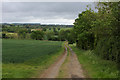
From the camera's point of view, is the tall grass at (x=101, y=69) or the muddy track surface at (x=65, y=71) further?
the muddy track surface at (x=65, y=71)

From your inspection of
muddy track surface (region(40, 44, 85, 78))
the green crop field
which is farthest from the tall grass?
the green crop field

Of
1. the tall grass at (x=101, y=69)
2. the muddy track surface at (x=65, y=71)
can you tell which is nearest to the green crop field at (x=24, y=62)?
the muddy track surface at (x=65, y=71)

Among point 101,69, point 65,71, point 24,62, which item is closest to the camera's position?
point 101,69

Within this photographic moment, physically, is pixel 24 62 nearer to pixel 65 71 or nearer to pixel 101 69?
pixel 65 71

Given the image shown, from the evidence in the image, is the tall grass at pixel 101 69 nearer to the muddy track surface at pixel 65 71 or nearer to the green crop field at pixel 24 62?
the muddy track surface at pixel 65 71

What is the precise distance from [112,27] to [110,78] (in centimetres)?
532

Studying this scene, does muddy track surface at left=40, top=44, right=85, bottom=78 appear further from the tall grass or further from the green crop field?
the green crop field

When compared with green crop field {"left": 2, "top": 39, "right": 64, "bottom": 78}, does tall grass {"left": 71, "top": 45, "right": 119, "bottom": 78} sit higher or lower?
higher

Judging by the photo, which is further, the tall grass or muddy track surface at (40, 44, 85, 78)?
muddy track surface at (40, 44, 85, 78)

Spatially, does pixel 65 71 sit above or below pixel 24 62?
above

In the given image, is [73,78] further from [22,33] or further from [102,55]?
[22,33]

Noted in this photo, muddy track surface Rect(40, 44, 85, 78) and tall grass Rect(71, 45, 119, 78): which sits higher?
tall grass Rect(71, 45, 119, 78)

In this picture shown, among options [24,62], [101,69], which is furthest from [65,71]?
[24,62]

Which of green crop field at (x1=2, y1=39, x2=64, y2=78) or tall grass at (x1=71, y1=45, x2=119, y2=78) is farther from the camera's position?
green crop field at (x1=2, y1=39, x2=64, y2=78)
